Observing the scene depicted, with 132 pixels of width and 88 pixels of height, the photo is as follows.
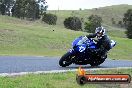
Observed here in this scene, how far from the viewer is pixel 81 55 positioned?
17.1 meters

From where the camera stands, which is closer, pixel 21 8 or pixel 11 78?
pixel 11 78

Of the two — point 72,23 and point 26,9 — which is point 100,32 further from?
point 72,23

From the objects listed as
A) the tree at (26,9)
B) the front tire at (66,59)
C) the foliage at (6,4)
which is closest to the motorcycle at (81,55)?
the front tire at (66,59)

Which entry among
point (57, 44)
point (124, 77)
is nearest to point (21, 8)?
point (57, 44)

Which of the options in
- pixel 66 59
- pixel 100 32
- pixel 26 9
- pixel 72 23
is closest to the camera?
pixel 66 59

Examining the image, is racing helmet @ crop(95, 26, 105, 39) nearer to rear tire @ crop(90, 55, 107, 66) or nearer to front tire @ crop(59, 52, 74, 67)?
rear tire @ crop(90, 55, 107, 66)

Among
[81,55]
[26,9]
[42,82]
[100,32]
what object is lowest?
[26,9]

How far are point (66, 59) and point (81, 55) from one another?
2.33ft

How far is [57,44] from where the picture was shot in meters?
47.6

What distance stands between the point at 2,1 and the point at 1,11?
365cm

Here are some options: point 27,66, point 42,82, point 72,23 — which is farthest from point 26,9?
point 42,82

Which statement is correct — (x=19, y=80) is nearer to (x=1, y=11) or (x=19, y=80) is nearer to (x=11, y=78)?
(x=11, y=78)

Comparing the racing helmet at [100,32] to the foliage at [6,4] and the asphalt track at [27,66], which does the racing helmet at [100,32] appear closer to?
the asphalt track at [27,66]

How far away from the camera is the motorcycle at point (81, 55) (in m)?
16.8
